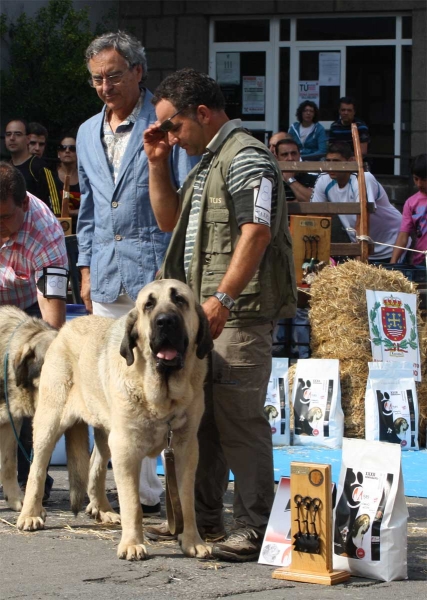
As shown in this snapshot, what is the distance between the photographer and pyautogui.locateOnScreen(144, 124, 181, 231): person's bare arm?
5.08 metres

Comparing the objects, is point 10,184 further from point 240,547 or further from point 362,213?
point 362,213

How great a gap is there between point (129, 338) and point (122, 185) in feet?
4.31

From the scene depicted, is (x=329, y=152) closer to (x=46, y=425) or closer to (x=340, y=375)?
(x=340, y=375)

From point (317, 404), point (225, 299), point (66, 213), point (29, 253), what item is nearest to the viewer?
point (225, 299)

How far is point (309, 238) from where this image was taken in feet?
29.4

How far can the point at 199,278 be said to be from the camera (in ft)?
16.0

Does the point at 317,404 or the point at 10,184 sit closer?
the point at 10,184

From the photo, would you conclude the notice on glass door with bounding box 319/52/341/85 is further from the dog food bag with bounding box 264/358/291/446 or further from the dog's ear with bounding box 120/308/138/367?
the dog's ear with bounding box 120/308/138/367

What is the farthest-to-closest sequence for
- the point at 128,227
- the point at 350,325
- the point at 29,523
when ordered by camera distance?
the point at 350,325
the point at 128,227
the point at 29,523

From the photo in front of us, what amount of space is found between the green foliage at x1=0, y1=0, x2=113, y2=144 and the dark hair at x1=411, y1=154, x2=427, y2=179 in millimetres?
5669

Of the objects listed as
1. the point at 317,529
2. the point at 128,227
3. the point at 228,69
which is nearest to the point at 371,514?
the point at 317,529

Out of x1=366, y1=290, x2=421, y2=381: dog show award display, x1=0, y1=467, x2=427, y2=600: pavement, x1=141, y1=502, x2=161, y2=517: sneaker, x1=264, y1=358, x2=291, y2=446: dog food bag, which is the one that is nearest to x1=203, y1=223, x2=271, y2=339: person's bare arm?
x1=0, y1=467, x2=427, y2=600: pavement

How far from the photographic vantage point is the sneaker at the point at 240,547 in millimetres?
4648

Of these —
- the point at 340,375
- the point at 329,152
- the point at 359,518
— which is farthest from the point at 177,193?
the point at 329,152
